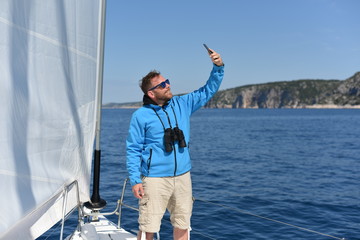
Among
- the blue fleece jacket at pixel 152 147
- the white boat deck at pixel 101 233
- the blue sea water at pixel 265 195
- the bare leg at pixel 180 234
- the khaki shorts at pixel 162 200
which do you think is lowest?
the blue sea water at pixel 265 195

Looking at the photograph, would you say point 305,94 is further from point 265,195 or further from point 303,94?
point 265,195

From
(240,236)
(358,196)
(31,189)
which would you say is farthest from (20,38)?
(358,196)

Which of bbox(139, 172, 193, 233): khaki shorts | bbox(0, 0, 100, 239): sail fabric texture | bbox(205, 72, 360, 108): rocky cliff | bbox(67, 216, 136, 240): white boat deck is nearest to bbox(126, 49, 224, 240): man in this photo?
bbox(139, 172, 193, 233): khaki shorts

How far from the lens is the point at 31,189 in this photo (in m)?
2.48

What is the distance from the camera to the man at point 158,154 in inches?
122

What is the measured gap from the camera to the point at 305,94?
594ft

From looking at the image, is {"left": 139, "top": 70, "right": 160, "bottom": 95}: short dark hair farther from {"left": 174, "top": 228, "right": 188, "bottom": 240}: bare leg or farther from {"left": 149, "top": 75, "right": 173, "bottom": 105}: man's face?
{"left": 174, "top": 228, "right": 188, "bottom": 240}: bare leg

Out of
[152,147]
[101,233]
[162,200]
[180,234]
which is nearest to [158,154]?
[152,147]

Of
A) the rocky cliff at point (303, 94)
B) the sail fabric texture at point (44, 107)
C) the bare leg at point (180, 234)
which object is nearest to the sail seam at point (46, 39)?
the sail fabric texture at point (44, 107)

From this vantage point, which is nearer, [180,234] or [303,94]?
[180,234]

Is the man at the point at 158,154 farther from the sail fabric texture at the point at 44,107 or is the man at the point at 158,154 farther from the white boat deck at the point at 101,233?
the white boat deck at the point at 101,233

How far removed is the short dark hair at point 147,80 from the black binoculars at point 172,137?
413mm

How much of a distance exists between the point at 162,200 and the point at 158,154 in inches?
15.8

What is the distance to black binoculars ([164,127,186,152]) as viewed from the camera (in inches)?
120
